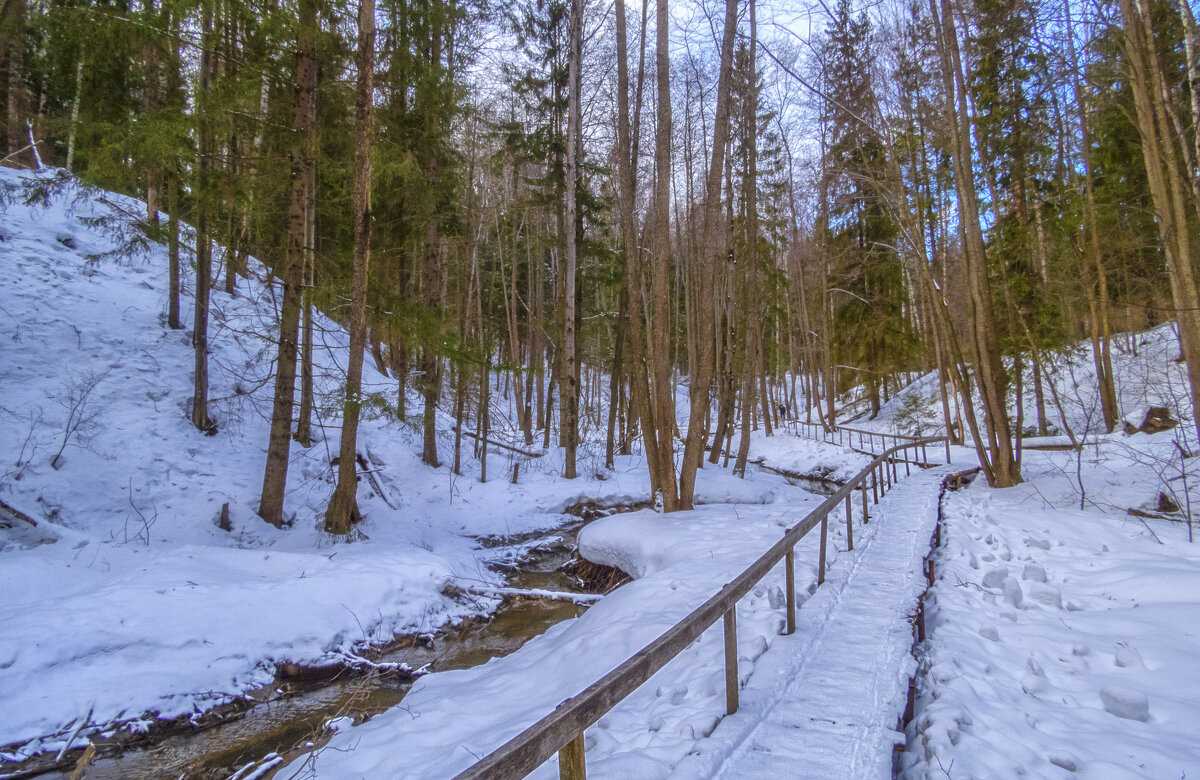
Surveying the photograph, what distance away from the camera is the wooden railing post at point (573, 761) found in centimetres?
204

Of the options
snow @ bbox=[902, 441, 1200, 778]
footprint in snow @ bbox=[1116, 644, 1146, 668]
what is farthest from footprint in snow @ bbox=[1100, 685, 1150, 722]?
footprint in snow @ bbox=[1116, 644, 1146, 668]

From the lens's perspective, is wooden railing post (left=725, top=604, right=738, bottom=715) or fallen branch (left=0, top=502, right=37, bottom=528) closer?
wooden railing post (left=725, top=604, right=738, bottom=715)

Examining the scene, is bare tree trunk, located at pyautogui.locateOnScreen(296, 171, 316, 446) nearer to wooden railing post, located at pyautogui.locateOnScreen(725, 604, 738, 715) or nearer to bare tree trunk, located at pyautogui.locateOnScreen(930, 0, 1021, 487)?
wooden railing post, located at pyautogui.locateOnScreen(725, 604, 738, 715)

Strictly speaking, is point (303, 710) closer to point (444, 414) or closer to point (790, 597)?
point (790, 597)

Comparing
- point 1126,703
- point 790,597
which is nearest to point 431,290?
point 790,597

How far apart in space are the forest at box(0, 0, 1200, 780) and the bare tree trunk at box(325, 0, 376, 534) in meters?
0.08

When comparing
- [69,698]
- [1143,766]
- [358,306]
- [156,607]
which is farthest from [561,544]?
[1143,766]

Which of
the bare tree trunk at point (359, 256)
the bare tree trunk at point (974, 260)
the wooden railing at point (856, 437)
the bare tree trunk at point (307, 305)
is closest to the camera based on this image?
the bare tree trunk at point (359, 256)

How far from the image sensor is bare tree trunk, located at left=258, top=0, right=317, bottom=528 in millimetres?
8570

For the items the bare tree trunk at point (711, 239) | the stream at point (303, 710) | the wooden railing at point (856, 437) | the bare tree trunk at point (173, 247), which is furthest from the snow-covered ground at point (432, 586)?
the wooden railing at point (856, 437)

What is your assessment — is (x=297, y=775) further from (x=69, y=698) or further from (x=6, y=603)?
(x=6, y=603)

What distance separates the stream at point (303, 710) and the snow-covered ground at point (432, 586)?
0.33 m

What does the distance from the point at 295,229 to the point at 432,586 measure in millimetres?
6008

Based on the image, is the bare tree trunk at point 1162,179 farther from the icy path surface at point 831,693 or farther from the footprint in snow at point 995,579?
the icy path surface at point 831,693
